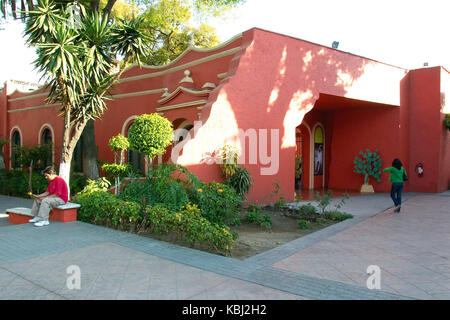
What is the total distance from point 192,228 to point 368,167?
1038 centimetres

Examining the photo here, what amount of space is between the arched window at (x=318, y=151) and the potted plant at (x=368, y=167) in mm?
1687

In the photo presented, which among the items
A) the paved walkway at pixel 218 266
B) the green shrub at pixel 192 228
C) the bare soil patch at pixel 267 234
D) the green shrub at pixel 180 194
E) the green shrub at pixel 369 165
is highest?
the green shrub at pixel 369 165

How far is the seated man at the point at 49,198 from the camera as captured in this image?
7.09 metres

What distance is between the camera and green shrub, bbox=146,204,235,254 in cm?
529

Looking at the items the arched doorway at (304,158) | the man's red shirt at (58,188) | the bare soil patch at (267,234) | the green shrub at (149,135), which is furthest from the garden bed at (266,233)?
the arched doorway at (304,158)

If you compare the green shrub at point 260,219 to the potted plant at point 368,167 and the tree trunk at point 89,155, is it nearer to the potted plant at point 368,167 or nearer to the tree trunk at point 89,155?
the tree trunk at point 89,155

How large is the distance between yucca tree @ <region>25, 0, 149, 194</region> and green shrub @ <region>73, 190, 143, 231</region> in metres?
1.89

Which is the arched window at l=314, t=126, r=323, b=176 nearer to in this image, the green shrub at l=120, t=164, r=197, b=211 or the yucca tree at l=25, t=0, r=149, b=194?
the yucca tree at l=25, t=0, r=149, b=194

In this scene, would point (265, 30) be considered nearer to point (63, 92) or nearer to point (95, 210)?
point (63, 92)

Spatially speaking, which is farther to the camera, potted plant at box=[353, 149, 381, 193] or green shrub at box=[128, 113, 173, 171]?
potted plant at box=[353, 149, 381, 193]

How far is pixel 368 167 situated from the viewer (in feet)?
45.4

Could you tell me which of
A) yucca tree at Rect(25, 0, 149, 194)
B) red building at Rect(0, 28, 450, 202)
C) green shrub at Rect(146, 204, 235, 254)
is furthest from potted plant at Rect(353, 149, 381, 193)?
green shrub at Rect(146, 204, 235, 254)

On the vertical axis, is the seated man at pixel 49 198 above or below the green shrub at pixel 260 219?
above
